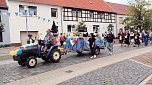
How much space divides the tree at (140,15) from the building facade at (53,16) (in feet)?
20.6

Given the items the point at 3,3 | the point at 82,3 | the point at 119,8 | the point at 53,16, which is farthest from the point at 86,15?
the point at 119,8

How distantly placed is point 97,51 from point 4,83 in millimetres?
9125

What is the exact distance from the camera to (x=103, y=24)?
43062 millimetres

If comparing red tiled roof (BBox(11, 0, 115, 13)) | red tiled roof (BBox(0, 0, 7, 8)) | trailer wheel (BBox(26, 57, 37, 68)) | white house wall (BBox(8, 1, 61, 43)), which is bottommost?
trailer wheel (BBox(26, 57, 37, 68))

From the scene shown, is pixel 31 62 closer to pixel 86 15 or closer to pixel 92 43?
pixel 92 43

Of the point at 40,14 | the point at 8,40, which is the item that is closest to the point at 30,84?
the point at 8,40

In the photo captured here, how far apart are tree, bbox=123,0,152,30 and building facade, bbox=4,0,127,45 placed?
20.6ft

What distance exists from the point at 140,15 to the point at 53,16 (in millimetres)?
12732

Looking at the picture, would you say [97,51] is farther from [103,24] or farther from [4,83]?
[103,24]

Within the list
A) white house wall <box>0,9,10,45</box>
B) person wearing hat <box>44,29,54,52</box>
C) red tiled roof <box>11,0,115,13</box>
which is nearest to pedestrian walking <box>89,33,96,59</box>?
person wearing hat <box>44,29,54,52</box>

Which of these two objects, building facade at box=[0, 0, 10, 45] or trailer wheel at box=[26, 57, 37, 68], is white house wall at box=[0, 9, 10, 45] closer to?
building facade at box=[0, 0, 10, 45]

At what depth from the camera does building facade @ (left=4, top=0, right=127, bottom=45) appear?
2905 cm

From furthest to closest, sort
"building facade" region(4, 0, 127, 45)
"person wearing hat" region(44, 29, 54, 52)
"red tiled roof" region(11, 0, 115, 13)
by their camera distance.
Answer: "red tiled roof" region(11, 0, 115, 13)
"building facade" region(4, 0, 127, 45)
"person wearing hat" region(44, 29, 54, 52)

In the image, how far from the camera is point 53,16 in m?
33.5
